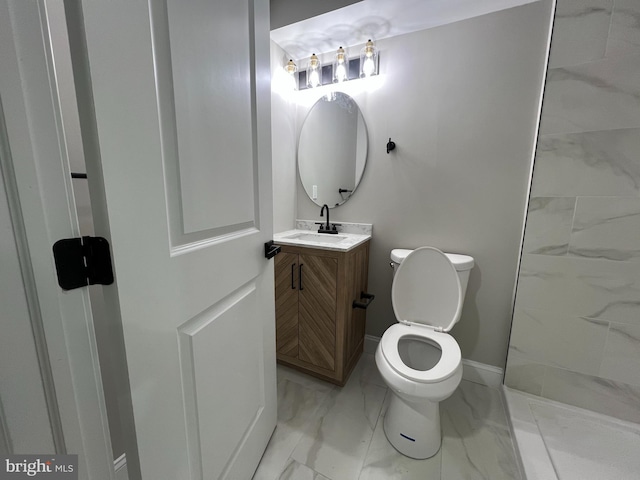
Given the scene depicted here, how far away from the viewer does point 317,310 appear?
154 cm

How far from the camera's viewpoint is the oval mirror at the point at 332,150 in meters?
1.79

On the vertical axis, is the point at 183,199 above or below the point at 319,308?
above

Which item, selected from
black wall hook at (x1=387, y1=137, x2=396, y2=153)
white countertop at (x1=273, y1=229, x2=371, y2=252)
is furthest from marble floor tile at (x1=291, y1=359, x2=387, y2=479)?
black wall hook at (x1=387, y1=137, x2=396, y2=153)

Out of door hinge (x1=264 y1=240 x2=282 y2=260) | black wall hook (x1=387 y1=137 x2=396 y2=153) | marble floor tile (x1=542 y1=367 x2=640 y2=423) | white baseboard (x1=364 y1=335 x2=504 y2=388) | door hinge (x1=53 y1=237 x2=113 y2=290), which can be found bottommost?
white baseboard (x1=364 y1=335 x2=504 y2=388)

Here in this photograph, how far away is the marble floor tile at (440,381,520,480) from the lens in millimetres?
1112

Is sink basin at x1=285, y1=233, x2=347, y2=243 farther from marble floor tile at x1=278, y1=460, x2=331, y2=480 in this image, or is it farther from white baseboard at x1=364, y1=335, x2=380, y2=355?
marble floor tile at x1=278, y1=460, x2=331, y2=480

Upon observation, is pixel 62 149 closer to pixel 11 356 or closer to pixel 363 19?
pixel 11 356

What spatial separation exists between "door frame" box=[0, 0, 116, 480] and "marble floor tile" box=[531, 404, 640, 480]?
1.69 m

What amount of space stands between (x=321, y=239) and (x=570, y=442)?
163 centimetres

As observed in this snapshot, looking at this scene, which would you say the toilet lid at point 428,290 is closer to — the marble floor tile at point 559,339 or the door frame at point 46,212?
the marble floor tile at point 559,339

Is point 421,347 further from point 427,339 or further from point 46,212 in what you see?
point 46,212

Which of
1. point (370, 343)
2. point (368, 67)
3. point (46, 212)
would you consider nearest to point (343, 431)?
point (370, 343)

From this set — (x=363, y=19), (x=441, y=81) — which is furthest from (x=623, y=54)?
(x=363, y=19)

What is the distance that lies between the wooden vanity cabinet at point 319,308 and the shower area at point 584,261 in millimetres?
910
